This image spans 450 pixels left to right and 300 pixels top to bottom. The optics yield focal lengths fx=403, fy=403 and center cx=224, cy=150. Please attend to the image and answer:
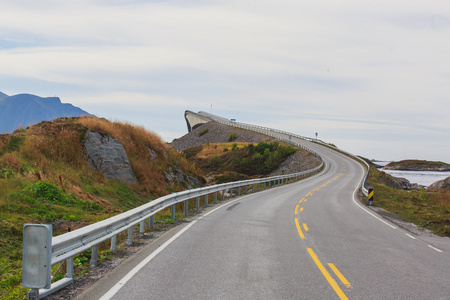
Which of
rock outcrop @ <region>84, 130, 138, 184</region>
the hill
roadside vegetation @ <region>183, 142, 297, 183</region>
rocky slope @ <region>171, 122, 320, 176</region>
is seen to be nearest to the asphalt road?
rock outcrop @ <region>84, 130, 138, 184</region>

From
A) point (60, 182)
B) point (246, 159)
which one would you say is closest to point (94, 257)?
point (60, 182)

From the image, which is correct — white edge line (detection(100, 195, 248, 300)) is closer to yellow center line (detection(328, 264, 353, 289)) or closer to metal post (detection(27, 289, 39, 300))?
metal post (detection(27, 289, 39, 300))

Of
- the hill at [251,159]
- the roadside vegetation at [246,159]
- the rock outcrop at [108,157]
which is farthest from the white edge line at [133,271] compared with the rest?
the roadside vegetation at [246,159]

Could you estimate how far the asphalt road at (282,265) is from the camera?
5.89m

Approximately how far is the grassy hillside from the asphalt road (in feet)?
6.77

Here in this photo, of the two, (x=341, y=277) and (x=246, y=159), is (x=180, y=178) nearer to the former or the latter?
(x=341, y=277)

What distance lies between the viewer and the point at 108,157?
19875 millimetres

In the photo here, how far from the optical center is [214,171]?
236 feet

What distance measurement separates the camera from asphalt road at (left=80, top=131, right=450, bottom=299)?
5.89 metres

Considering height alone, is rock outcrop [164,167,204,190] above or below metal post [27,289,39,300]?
above

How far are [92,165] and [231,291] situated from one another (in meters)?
14.7

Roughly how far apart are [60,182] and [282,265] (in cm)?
1028

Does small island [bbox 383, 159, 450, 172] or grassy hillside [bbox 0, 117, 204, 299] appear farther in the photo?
small island [bbox 383, 159, 450, 172]

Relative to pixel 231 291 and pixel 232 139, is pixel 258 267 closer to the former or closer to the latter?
pixel 231 291
